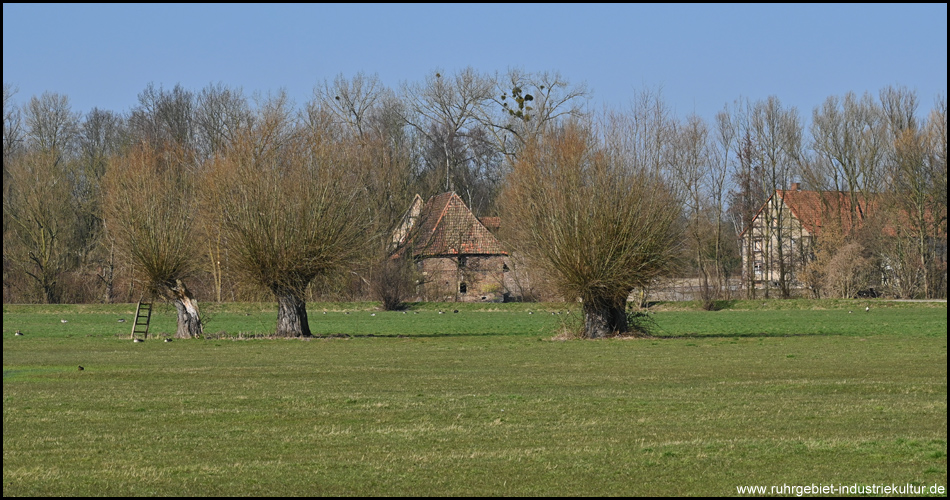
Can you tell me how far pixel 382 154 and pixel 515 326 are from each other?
90.9 ft

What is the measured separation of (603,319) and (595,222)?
343cm

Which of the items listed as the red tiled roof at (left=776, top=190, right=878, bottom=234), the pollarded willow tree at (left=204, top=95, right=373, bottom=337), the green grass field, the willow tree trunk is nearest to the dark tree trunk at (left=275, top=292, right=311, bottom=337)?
the pollarded willow tree at (left=204, top=95, right=373, bottom=337)

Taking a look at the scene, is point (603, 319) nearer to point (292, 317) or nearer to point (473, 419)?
point (292, 317)

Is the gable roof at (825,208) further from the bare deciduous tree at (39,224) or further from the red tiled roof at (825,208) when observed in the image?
the bare deciduous tree at (39,224)

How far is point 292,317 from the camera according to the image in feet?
118

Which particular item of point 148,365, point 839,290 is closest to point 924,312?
point 839,290

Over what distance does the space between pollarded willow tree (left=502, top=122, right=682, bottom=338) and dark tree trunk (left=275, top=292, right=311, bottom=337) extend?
7.66m

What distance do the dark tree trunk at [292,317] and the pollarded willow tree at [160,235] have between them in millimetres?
3005

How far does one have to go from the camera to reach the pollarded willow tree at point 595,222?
32.9 m

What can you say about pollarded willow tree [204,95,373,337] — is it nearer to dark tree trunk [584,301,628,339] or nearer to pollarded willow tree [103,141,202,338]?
pollarded willow tree [103,141,202,338]

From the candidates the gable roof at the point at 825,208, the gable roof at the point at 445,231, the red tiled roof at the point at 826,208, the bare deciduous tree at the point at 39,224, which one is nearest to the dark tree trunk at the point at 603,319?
the gable roof at the point at 445,231

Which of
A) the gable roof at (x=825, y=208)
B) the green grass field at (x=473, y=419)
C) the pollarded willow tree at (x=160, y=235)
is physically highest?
the gable roof at (x=825, y=208)

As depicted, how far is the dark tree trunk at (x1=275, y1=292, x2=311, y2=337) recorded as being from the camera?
35.9 meters

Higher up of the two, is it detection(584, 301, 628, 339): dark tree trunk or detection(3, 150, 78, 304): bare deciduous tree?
detection(3, 150, 78, 304): bare deciduous tree
